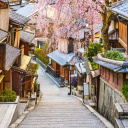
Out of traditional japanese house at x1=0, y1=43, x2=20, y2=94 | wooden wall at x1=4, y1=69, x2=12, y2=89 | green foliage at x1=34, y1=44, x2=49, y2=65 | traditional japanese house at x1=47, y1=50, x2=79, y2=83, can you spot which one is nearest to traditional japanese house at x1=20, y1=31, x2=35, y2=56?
traditional japanese house at x1=0, y1=43, x2=20, y2=94

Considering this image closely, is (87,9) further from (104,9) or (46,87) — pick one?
(46,87)

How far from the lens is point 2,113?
23.7 feet

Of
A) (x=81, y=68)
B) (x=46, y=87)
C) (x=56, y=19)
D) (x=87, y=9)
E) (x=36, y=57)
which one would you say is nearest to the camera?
(x=87, y=9)

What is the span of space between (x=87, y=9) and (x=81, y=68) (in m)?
9.20

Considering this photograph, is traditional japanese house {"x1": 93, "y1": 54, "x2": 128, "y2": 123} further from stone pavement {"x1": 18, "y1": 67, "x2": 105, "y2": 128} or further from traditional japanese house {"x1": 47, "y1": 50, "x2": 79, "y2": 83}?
traditional japanese house {"x1": 47, "y1": 50, "x2": 79, "y2": 83}

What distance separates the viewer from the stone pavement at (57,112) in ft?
23.8

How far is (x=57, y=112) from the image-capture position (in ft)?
34.8

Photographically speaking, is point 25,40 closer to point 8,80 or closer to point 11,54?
point 8,80

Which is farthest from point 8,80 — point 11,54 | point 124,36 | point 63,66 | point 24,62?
point 63,66

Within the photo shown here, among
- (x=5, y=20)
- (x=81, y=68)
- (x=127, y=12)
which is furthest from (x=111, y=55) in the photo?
(x=81, y=68)

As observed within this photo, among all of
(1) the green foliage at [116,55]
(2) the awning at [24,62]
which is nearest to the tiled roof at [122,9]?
(1) the green foliage at [116,55]

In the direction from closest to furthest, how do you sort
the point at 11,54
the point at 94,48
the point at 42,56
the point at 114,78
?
the point at 114,78 < the point at 11,54 < the point at 94,48 < the point at 42,56

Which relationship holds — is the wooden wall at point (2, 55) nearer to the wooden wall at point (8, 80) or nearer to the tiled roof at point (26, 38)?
the wooden wall at point (8, 80)

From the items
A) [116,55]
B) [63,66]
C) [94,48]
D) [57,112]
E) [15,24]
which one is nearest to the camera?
[116,55]
